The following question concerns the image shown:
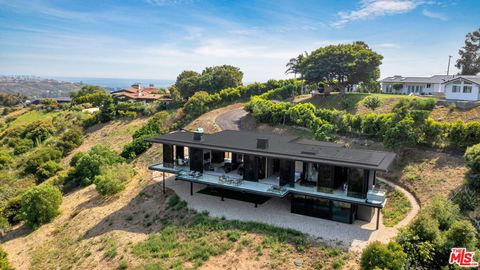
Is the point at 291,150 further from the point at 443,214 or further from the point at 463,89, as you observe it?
the point at 463,89

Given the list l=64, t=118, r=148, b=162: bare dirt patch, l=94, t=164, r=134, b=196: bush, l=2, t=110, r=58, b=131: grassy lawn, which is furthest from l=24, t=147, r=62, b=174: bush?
l=2, t=110, r=58, b=131: grassy lawn

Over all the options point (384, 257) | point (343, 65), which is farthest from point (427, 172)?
point (343, 65)

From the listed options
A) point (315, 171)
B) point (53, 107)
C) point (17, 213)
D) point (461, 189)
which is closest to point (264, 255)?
point (315, 171)

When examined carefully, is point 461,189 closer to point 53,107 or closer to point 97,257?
Answer: point 97,257

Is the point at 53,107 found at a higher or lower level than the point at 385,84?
lower

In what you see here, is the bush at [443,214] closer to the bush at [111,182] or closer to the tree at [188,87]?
the bush at [111,182]
